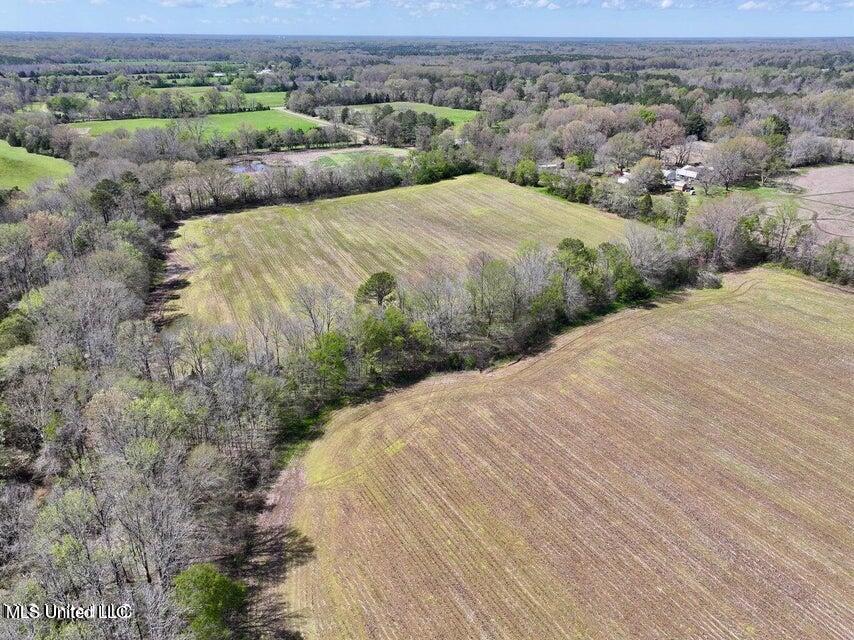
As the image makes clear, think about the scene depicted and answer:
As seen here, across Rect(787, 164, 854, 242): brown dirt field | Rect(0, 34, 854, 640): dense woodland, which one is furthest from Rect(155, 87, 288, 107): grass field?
Rect(787, 164, 854, 242): brown dirt field

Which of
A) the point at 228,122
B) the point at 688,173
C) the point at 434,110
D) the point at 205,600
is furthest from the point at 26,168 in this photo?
the point at 434,110

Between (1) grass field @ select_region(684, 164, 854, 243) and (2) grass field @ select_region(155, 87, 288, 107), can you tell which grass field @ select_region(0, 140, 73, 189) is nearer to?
(2) grass field @ select_region(155, 87, 288, 107)

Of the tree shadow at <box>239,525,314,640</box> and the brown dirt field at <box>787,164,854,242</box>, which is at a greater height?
the brown dirt field at <box>787,164,854,242</box>

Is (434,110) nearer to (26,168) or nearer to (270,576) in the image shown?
(26,168)

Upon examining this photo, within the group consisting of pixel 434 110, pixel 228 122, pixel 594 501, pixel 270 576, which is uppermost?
pixel 434 110

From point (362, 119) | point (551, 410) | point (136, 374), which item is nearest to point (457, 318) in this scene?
point (551, 410)

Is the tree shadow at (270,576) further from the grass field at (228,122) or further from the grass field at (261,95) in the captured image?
the grass field at (261,95)
